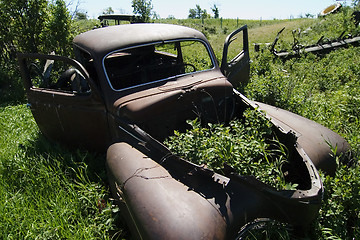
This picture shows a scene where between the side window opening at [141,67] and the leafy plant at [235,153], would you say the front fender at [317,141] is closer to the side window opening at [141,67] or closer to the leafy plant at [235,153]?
Answer: the leafy plant at [235,153]

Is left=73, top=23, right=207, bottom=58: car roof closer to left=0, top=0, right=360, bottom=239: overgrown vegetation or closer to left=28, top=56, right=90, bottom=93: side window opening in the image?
left=28, top=56, right=90, bottom=93: side window opening

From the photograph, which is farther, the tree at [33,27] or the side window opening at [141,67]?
the tree at [33,27]

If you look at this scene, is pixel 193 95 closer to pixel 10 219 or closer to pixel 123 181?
pixel 123 181

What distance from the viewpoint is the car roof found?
10.4 ft

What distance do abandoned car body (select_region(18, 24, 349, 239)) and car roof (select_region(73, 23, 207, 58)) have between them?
0.01m

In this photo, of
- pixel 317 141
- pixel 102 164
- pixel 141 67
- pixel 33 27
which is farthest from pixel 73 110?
pixel 33 27

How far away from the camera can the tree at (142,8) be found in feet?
35.2

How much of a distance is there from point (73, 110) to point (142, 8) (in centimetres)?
861

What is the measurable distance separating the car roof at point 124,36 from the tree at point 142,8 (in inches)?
305

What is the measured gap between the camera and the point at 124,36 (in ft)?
10.8

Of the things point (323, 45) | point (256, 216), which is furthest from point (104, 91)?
point (323, 45)

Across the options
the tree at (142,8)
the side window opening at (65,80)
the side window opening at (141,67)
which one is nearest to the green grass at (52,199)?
the side window opening at (65,80)

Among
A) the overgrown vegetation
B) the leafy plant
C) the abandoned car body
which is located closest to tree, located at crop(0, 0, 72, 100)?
the overgrown vegetation

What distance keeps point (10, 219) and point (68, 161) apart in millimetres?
1003
